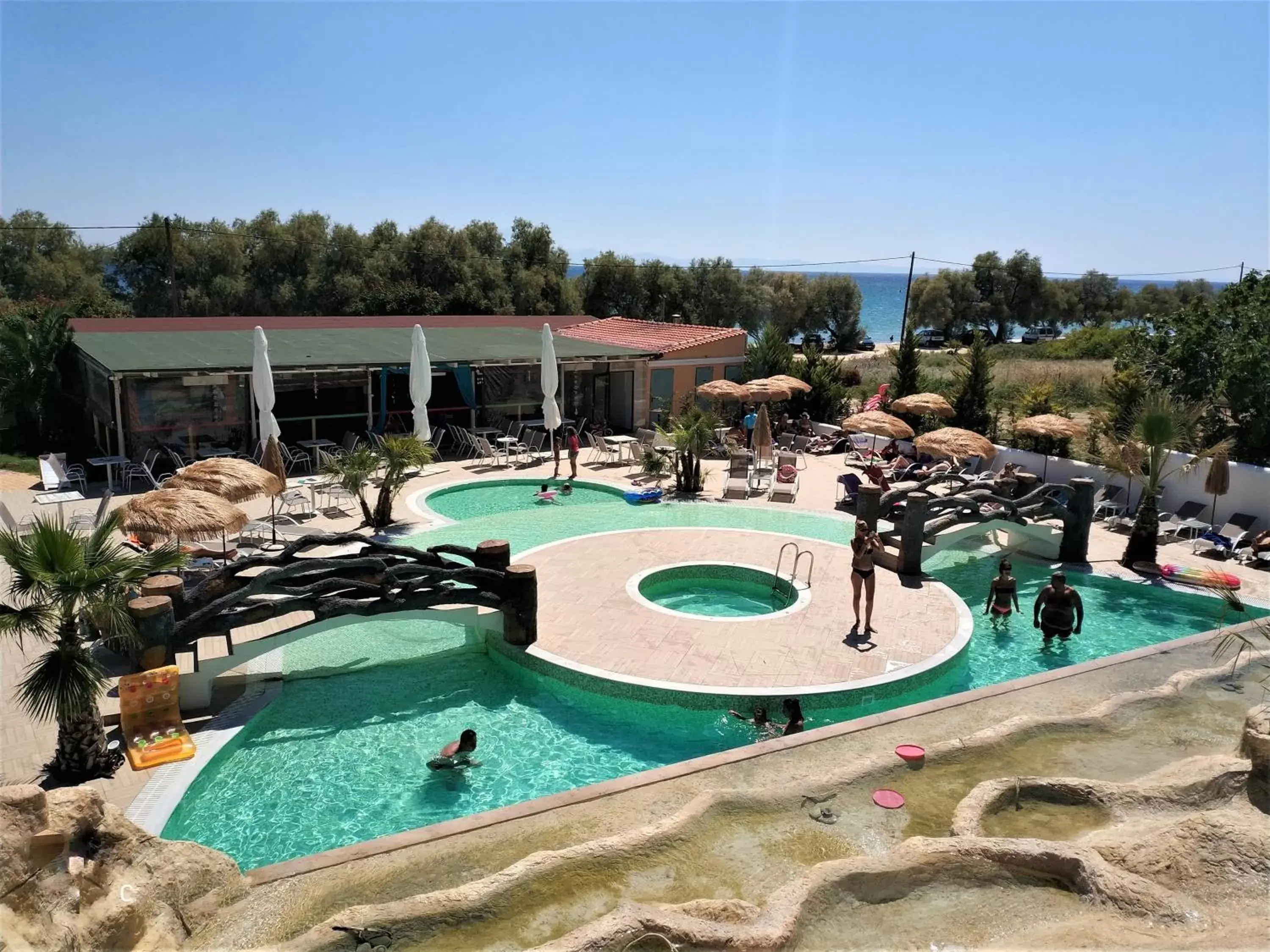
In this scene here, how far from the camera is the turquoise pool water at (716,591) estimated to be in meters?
13.1

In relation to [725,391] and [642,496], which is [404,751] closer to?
[642,496]

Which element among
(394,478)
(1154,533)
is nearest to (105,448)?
(394,478)

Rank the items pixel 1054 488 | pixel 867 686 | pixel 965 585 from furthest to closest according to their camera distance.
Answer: pixel 1054 488
pixel 965 585
pixel 867 686

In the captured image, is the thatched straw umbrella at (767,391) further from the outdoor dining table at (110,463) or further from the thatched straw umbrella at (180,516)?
the outdoor dining table at (110,463)

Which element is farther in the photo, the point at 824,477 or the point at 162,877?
the point at 824,477

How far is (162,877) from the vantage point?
552cm

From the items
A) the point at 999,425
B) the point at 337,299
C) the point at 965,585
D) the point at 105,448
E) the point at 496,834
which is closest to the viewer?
the point at 496,834

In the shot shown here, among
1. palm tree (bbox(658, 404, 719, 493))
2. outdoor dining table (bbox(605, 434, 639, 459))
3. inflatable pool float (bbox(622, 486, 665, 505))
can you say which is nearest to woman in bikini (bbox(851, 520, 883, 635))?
palm tree (bbox(658, 404, 719, 493))

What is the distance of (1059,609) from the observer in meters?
11.8

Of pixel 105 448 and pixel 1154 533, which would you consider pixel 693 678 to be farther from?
pixel 105 448

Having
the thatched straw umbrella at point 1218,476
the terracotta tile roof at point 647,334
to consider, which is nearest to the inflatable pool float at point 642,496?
the terracotta tile roof at point 647,334

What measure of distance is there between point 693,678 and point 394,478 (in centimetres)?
824

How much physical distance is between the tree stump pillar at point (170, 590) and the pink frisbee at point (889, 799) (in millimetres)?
7249

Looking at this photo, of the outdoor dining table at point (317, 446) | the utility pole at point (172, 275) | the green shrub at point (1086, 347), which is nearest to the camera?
the outdoor dining table at point (317, 446)
